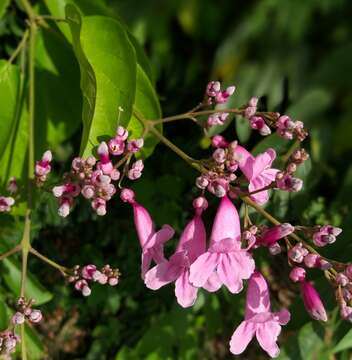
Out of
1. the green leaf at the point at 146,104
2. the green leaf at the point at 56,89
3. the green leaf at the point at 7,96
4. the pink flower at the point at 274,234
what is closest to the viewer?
the pink flower at the point at 274,234

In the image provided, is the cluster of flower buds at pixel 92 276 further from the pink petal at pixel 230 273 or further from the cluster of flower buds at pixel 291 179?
the cluster of flower buds at pixel 291 179

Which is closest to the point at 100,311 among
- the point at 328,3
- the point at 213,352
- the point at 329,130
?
the point at 213,352

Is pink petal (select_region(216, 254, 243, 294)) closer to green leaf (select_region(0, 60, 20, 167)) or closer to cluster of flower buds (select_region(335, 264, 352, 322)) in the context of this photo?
cluster of flower buds (select_region(335, 264, 352, 322))

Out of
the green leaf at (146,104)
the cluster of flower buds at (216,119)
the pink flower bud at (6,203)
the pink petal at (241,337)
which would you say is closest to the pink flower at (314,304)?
the pink petal at (241,337)

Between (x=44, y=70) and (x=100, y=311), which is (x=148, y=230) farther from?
(x=100, y=311)

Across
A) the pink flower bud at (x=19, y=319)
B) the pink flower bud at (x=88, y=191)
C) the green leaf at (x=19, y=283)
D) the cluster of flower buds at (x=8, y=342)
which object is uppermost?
the pink flower bud at (x=88, y=191)

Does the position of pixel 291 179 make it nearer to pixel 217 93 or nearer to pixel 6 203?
pixel 217 93
